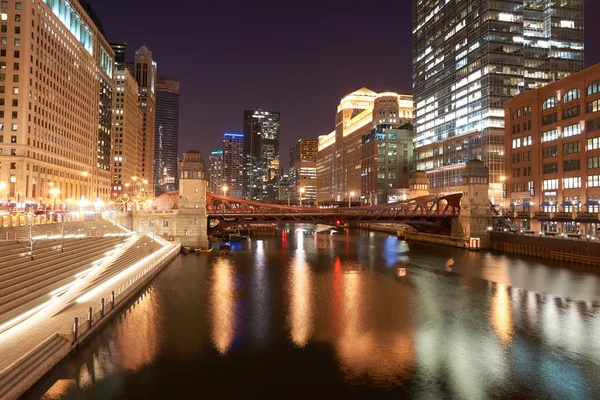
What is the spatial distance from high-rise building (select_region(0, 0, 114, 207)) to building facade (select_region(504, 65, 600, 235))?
103m

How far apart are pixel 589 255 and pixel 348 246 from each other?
144ft

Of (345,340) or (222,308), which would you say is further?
(222,308)

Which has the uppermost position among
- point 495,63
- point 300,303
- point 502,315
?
point 495,63

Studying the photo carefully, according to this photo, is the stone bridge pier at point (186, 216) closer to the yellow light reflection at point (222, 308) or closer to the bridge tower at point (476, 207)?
the yellow light reflection at point (222, 308)

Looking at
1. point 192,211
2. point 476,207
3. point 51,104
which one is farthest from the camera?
point 51,104

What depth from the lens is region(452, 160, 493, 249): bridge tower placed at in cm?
8156

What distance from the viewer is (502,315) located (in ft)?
114

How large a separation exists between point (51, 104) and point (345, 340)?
392 feet

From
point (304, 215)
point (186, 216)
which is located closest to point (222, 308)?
point (186, 216)

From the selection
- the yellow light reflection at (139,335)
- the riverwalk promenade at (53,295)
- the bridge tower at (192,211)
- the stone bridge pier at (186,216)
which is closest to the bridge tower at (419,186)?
the bridge tower at (192,211)

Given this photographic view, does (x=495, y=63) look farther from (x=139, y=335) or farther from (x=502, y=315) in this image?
(x=139, y=335)

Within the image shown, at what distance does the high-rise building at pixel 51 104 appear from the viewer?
99.5 metres

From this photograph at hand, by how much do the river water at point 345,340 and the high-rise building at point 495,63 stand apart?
262 feet

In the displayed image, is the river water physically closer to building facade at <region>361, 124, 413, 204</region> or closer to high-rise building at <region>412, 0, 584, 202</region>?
high-rise building at <region>412, 0, 584, 202</region>
